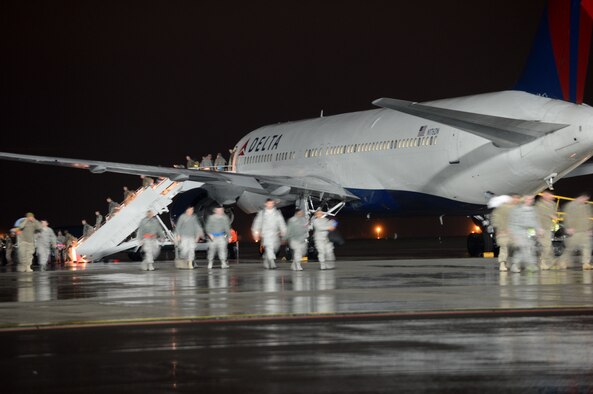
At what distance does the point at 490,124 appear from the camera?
102 ft

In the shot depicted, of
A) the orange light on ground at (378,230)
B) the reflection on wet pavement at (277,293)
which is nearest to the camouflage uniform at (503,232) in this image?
the reflection on wet pavement at (277,293)

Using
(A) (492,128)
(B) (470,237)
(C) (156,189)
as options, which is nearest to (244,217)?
(C) (156,189)

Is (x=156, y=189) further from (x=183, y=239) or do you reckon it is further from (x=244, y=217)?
(x=244, y=217)

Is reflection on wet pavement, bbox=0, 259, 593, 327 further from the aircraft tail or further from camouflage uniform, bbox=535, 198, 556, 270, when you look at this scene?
the aircraft tail

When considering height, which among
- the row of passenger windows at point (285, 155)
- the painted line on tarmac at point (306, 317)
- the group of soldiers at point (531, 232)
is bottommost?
the painted line on tarmac at point (306, 317)

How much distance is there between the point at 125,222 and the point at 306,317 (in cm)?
2841

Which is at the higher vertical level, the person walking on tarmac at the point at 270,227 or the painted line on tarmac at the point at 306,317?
the person walking on tarmac at the point at 270,227

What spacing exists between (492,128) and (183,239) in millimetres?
9709

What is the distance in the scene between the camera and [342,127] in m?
41.1

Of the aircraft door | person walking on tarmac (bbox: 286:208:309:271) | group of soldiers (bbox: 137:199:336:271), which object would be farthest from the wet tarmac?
the aircraft door

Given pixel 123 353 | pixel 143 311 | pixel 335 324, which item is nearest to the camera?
pixel 123 353

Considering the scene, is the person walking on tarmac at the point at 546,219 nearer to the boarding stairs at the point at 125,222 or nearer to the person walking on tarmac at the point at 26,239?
the person walking on tarmac at the point at 26,239

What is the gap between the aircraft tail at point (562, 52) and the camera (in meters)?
31.4

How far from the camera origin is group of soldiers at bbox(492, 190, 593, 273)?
25562mm
